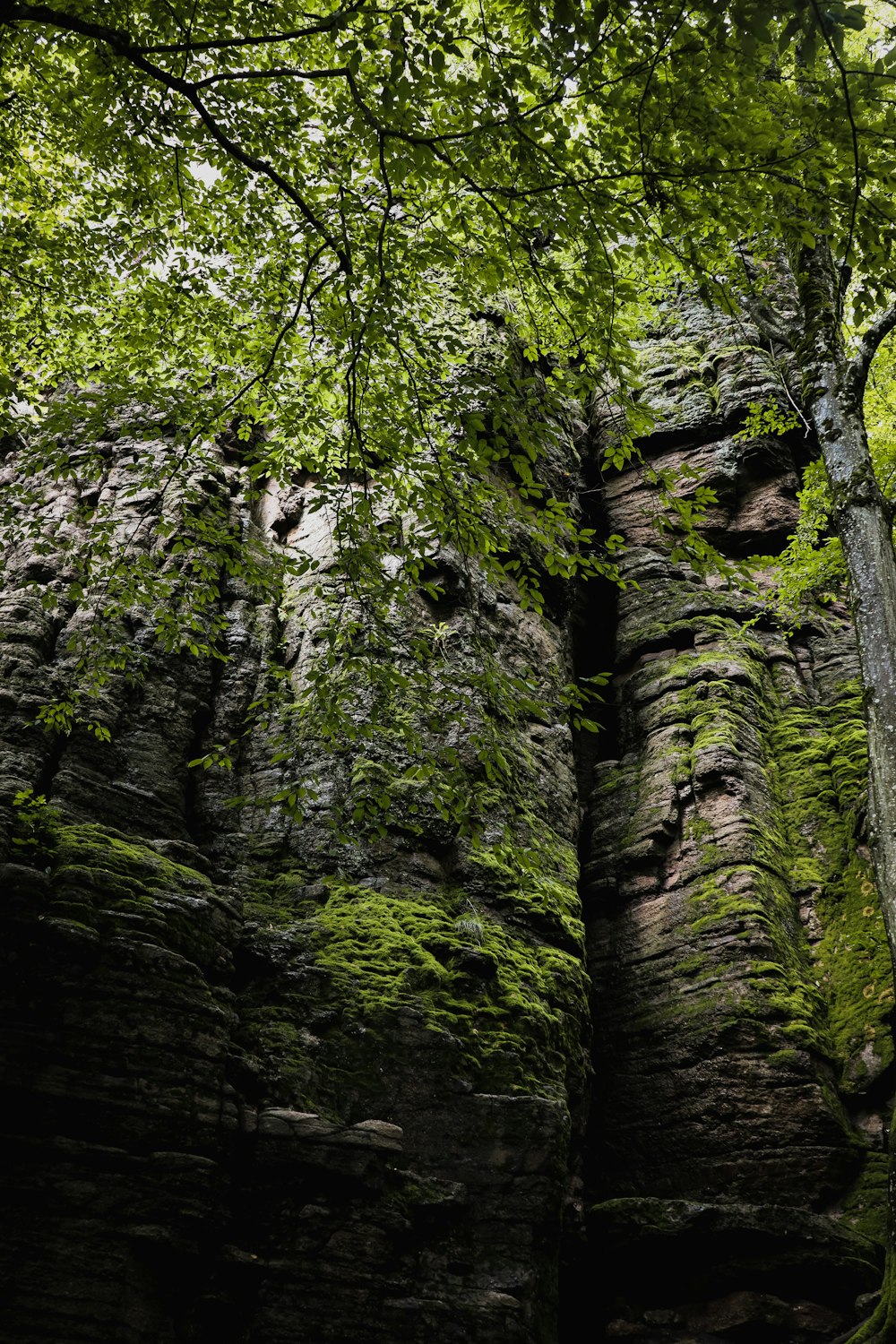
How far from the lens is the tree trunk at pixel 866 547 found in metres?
6.46

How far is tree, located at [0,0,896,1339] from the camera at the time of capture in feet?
21.4

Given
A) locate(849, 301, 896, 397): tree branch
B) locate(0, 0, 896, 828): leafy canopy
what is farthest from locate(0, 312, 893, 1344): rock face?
locate(849, 301, 896, 397): tree branch

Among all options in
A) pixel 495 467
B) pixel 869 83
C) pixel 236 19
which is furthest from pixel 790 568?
pixel 236 19

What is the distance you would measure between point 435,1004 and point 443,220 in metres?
7.82

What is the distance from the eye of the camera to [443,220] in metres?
9.38

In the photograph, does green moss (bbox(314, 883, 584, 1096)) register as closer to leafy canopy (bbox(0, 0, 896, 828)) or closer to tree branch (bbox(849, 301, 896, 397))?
leafy canopy (bbox(0, 0, 896, 828))

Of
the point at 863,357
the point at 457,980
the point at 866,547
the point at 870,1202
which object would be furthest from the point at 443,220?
the point at 870,1202

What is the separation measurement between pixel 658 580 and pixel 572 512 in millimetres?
2202

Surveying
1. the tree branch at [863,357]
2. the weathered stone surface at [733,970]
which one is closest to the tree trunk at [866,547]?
the tree branch at [863,357]

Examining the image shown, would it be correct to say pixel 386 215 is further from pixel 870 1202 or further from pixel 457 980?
pixel 870 1202

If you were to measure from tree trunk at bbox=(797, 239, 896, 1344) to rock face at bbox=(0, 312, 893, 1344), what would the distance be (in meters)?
1.87

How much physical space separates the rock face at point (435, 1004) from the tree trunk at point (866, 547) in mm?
1869

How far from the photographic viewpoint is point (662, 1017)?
11.7 m

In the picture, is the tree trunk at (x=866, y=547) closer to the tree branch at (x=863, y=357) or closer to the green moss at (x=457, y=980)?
the tree branch at (x=863, y=357)
